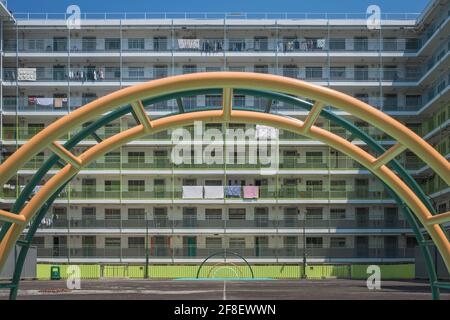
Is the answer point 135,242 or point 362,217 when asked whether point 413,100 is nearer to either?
point 362,217

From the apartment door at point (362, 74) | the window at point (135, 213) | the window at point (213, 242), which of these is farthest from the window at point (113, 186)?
the apartment door at point (362, 74)

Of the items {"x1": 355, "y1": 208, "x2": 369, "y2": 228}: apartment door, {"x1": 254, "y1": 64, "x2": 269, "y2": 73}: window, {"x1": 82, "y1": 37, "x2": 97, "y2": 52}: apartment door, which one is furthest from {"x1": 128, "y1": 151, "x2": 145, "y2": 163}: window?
{"x1": 355, "y1": 208, "x2": 369, "y2": 228}: apartment door

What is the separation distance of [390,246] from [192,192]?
19023mm

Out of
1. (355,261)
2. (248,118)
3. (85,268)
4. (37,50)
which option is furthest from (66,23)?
(248,118)

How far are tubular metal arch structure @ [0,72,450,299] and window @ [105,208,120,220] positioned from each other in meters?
59.3

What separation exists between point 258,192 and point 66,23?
2450cm

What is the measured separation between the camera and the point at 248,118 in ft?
28.7

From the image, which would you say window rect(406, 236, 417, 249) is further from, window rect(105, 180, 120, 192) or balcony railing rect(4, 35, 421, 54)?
window rect(105, 180, 120, 192)

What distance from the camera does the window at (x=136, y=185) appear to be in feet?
226

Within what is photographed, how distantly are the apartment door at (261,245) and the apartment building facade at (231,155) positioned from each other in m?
0.11

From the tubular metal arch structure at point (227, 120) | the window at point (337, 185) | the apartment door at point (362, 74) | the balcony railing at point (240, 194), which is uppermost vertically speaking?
the apartment door at point (362, 74)

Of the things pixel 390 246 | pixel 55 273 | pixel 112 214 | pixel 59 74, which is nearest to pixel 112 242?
pixel 112 214

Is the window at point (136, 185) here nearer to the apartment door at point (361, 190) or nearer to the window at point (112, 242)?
the window at point (112, 242)

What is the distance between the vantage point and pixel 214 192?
67.3 metres
